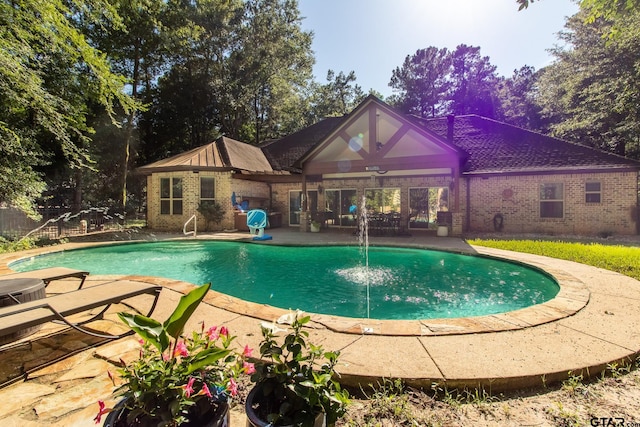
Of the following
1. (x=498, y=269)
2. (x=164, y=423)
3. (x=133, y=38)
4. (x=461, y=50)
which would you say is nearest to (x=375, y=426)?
(x=164, y=423)

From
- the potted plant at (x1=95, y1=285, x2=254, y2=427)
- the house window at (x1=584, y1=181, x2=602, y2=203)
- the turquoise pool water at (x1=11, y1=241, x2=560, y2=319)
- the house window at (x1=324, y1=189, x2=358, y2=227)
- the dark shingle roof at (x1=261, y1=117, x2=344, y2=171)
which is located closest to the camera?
the potted plant at (x1=95, y1=285, x2=254, y2=427)

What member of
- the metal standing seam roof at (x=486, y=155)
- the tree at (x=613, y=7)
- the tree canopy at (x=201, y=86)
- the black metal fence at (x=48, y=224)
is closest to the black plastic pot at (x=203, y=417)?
the tree canopy at (x=201, y=86)

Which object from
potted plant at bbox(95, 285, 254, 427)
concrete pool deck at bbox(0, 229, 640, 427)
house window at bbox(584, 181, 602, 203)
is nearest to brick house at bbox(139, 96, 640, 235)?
house window at bbox(584, 181, 602, 203)

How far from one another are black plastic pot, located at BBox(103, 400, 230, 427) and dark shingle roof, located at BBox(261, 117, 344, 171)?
16352 millimetres

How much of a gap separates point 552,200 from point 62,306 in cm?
1505

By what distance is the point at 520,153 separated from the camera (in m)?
12.9

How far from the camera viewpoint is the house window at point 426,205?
524 inches

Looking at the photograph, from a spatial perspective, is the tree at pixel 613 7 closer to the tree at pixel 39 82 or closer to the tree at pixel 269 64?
the tree at pixel 39 82

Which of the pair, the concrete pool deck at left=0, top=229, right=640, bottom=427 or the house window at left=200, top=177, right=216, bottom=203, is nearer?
the concrete pool deck at left=0, top=229, right=640, bottom=427

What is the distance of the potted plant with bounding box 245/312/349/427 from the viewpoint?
134cm

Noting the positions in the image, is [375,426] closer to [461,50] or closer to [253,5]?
[253,5]

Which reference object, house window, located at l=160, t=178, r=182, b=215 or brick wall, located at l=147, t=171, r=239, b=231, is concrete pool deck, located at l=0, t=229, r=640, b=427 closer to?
brick wall, located at l=147, t=171, r=239, b=231

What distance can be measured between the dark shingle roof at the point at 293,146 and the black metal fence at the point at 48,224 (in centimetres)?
929

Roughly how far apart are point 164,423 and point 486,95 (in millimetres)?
36539
